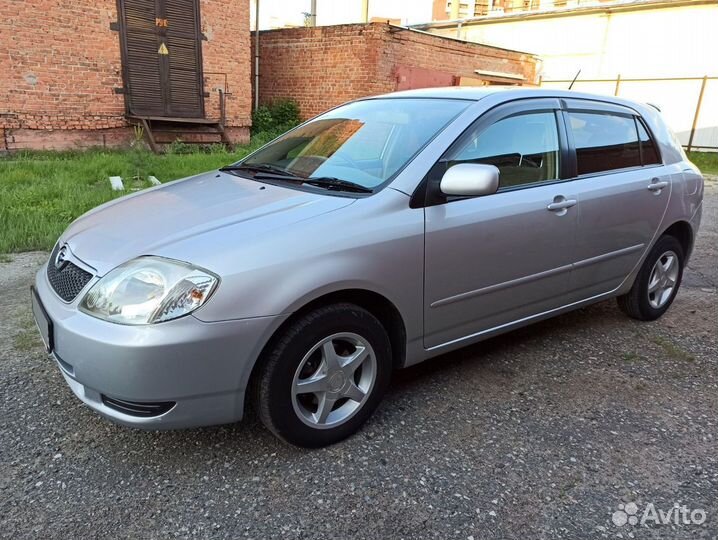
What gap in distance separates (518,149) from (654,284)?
1790mm

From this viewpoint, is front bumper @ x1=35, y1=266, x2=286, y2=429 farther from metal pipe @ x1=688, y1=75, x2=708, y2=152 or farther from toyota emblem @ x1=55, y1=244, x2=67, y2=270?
metal pipe @ x1=688, y1=75, x2=708, y2=152

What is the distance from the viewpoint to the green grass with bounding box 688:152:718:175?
14023mm

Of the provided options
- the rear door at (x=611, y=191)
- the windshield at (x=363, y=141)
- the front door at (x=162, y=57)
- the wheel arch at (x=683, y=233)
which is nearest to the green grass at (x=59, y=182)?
the front door at (x=162, y=57)

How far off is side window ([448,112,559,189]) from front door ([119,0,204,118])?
9666 mm

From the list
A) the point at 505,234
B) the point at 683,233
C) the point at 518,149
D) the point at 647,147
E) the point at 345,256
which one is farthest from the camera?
the point at 683,233

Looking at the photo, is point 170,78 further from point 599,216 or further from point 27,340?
point 599,216

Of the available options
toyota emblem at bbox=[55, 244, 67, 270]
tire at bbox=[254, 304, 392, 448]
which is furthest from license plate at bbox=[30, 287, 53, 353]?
tire at bbox=[254, 304, 392, 448]

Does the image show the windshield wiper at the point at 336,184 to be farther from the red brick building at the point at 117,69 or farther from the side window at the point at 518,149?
the red brick building at the point at 117,69

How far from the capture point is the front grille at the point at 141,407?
7.05 ft

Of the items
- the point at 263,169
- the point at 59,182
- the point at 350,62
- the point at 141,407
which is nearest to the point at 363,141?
the point at 263,169

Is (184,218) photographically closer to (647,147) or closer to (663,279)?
(647,147)

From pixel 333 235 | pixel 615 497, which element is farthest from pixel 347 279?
pixel 615 497

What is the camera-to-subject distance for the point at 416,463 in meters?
2.46

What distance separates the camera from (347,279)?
2.38 metres
